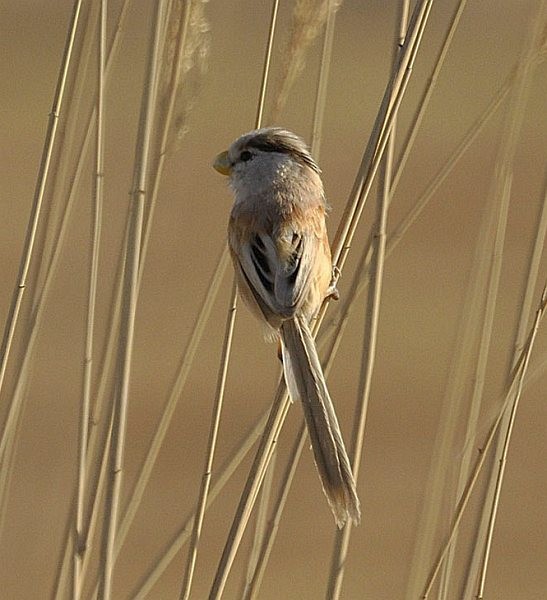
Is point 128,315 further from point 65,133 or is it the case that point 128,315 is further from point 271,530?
point 65,133

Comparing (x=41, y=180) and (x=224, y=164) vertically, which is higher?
(x=224, y=164)

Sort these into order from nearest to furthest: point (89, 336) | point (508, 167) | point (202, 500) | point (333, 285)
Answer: point (202, 500) → point (89, 336) → point (333, 285) → point (508, 167)

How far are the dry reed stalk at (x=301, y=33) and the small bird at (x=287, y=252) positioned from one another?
248mm

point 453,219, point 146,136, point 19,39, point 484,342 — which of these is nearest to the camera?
point 146,136

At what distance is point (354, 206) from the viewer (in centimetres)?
268

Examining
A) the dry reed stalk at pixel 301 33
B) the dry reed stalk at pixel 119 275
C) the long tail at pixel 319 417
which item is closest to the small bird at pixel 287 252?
the long tail at pixel 319 417

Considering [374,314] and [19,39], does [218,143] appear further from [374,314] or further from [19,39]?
[374,314]

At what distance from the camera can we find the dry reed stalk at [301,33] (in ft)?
9.44

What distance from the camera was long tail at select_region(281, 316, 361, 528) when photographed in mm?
2490

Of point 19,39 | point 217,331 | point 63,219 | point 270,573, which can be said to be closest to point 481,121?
point 63,219

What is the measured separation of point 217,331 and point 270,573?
12.6 ft

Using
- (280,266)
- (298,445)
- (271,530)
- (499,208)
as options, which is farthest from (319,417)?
(499,208)

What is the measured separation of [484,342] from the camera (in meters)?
3.26

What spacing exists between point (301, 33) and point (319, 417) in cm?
95
